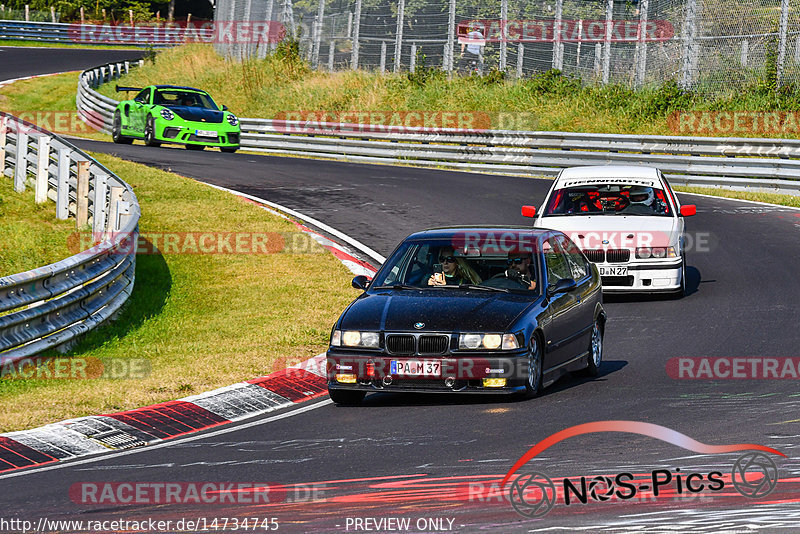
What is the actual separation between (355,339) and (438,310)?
2.24 feet

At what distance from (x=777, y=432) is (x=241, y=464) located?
11.3ft

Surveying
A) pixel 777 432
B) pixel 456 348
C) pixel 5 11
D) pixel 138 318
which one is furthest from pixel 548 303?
pixel 5 11

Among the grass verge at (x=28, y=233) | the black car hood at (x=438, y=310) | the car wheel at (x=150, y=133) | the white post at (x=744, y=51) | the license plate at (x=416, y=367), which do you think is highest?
the white post at (x=744, y=51)

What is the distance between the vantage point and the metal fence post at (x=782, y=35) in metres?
27.5

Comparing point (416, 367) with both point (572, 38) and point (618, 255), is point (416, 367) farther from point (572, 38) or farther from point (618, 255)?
point (572, 38)

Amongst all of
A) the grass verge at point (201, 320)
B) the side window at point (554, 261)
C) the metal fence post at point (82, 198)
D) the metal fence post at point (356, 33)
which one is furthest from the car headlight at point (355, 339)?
the metal fence post at point (356, 33)

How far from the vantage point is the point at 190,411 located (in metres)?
9.39

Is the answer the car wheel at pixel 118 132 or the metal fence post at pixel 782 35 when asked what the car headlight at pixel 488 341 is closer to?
the metal fence post at pixel 782 35

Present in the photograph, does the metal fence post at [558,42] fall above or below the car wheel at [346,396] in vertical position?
above

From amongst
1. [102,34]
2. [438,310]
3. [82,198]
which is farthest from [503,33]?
[102,34]

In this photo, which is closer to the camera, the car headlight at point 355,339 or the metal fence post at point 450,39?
the car headlight at point 355,339

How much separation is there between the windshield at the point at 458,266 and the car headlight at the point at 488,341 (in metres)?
0.97

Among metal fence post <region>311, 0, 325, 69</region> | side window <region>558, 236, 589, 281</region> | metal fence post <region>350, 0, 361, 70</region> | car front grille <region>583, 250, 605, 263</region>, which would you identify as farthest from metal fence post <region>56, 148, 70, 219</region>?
metal fence post <region>311, 0, 325, 69</region>

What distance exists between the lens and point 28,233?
59.6 feet
